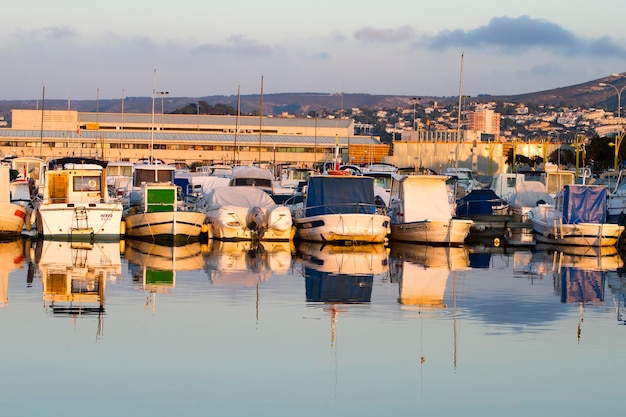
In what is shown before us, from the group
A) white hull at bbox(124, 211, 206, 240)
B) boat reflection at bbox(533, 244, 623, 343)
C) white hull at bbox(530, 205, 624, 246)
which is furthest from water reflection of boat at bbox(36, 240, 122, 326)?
white hull at bbox(530, 205, 624, 246)

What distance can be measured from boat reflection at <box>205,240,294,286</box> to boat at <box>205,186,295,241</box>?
31 cm

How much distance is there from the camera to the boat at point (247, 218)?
1543 inches

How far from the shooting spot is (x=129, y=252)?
115ft

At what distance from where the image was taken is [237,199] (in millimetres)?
40625

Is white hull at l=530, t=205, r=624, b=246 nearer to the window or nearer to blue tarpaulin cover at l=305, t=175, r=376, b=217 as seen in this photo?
blue tarpaulin cover at l=305, t=175, r=376, b=217

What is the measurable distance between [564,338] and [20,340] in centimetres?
911

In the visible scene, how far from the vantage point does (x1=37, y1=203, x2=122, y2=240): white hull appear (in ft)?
124

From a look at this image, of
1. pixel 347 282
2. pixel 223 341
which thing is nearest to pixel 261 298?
pixel 347 282

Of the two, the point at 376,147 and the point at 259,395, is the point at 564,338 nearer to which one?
the point at 259,395

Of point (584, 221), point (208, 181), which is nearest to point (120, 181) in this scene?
point (208, 181)

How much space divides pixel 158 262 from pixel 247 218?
306 inches

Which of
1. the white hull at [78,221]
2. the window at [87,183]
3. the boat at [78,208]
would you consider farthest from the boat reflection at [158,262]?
the window at [87,183]

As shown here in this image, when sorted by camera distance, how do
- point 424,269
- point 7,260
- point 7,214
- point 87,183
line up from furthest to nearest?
point 87,183, point 7,214, point 7,260, point 424,269

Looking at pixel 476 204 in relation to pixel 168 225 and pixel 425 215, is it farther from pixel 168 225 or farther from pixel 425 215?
pixel 168 225
